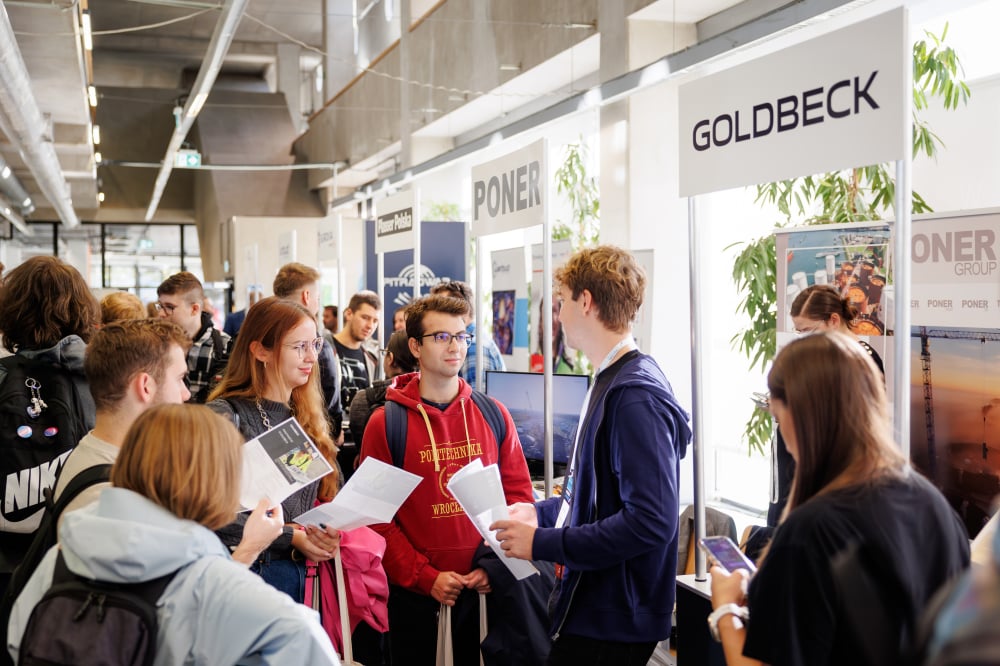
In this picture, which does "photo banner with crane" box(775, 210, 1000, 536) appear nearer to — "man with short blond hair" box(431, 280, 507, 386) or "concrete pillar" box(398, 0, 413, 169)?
"man with short blond hair" box(431, 280, 507, 386)

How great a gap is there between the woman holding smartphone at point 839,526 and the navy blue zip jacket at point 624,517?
599mm

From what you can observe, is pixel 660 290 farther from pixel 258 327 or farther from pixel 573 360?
pixel 258 327

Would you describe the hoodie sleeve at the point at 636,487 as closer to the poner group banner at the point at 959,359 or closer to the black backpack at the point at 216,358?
the poner group banner at the point at 959,359

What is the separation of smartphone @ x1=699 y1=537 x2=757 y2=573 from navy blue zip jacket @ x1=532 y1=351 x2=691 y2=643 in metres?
0.29

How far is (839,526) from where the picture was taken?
1405mm

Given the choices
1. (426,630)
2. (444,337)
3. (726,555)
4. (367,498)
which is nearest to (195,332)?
(444,337)

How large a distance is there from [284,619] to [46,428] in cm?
165

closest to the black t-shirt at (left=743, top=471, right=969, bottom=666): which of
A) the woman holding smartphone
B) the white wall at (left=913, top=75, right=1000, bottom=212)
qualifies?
the woman holding smartphone

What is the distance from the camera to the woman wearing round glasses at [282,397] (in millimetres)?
2807

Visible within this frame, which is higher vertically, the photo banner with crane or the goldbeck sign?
the goldbeck sign

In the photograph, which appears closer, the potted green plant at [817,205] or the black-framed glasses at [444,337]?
the black-framed glasses at [444,337]

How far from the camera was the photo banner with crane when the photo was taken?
3.60m

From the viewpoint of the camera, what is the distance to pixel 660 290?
7160 millimetres

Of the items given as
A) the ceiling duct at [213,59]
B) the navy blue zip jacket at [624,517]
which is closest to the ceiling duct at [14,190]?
the ceiling duct at [213,59]
